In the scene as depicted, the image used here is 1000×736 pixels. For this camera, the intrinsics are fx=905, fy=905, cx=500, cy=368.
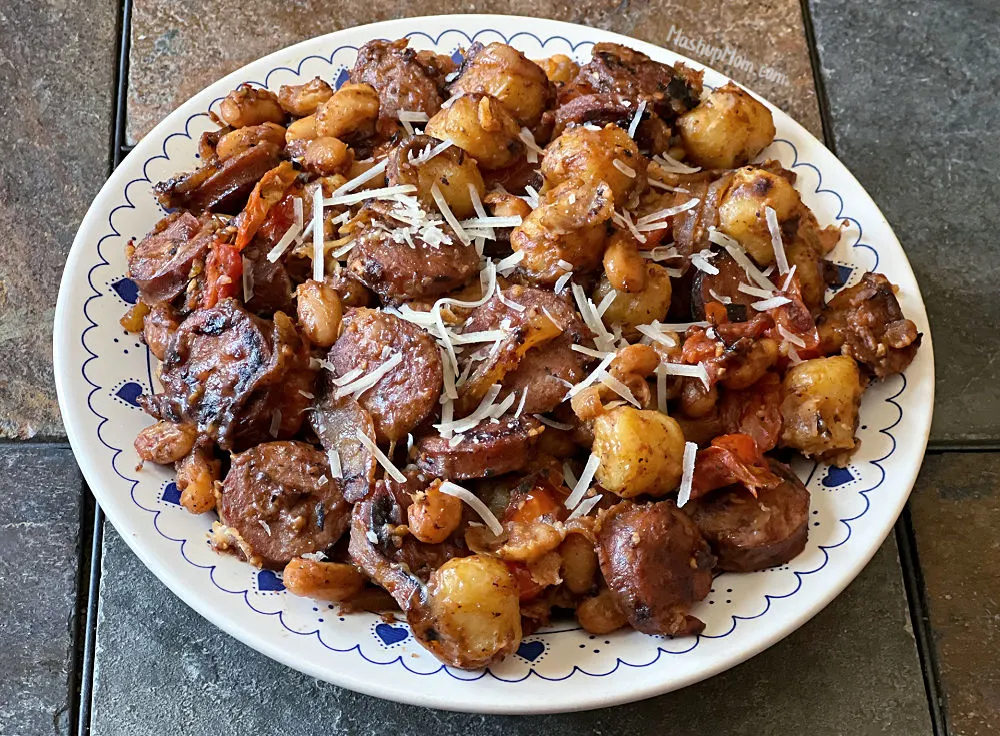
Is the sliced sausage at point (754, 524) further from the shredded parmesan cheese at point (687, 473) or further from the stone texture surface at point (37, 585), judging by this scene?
the stone texture surface at point (37, 585)

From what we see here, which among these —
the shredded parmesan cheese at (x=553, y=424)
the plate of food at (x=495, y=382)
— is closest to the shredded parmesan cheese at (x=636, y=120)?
the plate of food at (x=495, y=382)

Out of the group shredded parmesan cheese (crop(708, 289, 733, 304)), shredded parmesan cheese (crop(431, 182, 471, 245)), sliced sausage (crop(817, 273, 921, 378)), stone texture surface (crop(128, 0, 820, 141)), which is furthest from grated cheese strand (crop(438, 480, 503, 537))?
stone texture surface (crop(128, 0, 820, 141))

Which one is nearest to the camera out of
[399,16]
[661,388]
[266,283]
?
[661,388]

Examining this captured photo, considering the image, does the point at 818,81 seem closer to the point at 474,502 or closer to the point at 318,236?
the point at 318,236

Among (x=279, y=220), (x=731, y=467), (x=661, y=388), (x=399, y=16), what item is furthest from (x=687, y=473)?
(x=399, y=16)

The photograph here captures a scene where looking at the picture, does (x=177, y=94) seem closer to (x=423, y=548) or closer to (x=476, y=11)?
(x=476, y=11)

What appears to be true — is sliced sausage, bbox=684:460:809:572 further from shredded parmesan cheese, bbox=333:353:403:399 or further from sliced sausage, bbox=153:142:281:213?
sliced sausage, bbox=153:142:281:213

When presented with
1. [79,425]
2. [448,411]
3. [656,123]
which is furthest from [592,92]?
[79,425]
